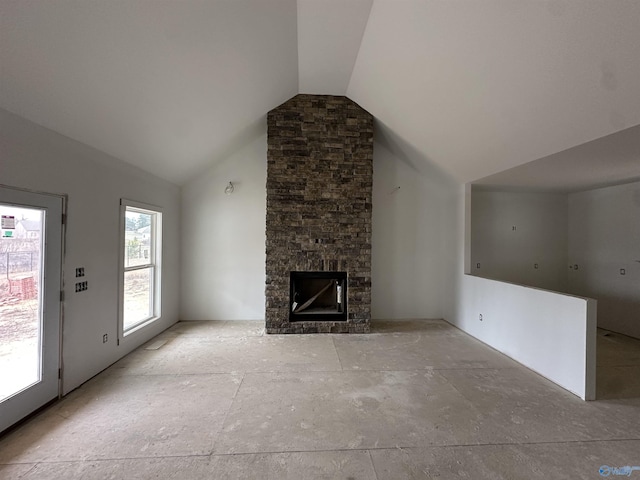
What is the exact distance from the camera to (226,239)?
4918mm

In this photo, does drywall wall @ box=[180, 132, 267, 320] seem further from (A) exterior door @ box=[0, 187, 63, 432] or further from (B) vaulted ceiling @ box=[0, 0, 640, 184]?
(A) exterior door @ box=[0, 187, 63, 432]

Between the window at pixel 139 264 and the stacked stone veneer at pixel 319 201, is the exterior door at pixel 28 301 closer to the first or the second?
the window at pixel 139 264

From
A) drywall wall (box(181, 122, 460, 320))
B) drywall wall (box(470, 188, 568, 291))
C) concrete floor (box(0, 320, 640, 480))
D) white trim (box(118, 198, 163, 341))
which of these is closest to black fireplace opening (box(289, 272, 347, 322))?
drywall wall (box(181, 122, 460, 320))

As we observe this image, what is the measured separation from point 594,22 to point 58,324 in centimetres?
462

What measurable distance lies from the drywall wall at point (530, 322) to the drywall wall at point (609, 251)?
2.36 metres

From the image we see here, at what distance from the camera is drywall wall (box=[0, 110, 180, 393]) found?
2.09m

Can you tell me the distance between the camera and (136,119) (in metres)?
2.79

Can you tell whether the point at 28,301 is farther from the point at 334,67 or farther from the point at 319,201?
the point at 334,67

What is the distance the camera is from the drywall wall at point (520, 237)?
5.10 m

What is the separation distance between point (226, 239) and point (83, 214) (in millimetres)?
2329

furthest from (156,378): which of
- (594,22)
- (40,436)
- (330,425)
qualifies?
(594,22)

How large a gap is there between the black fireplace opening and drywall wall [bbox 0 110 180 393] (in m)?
2.26

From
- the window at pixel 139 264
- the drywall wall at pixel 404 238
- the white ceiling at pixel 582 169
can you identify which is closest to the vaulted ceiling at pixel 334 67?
the white ceiling at pixel 582 169

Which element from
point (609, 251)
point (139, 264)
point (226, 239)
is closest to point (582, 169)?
point (609, 251)
